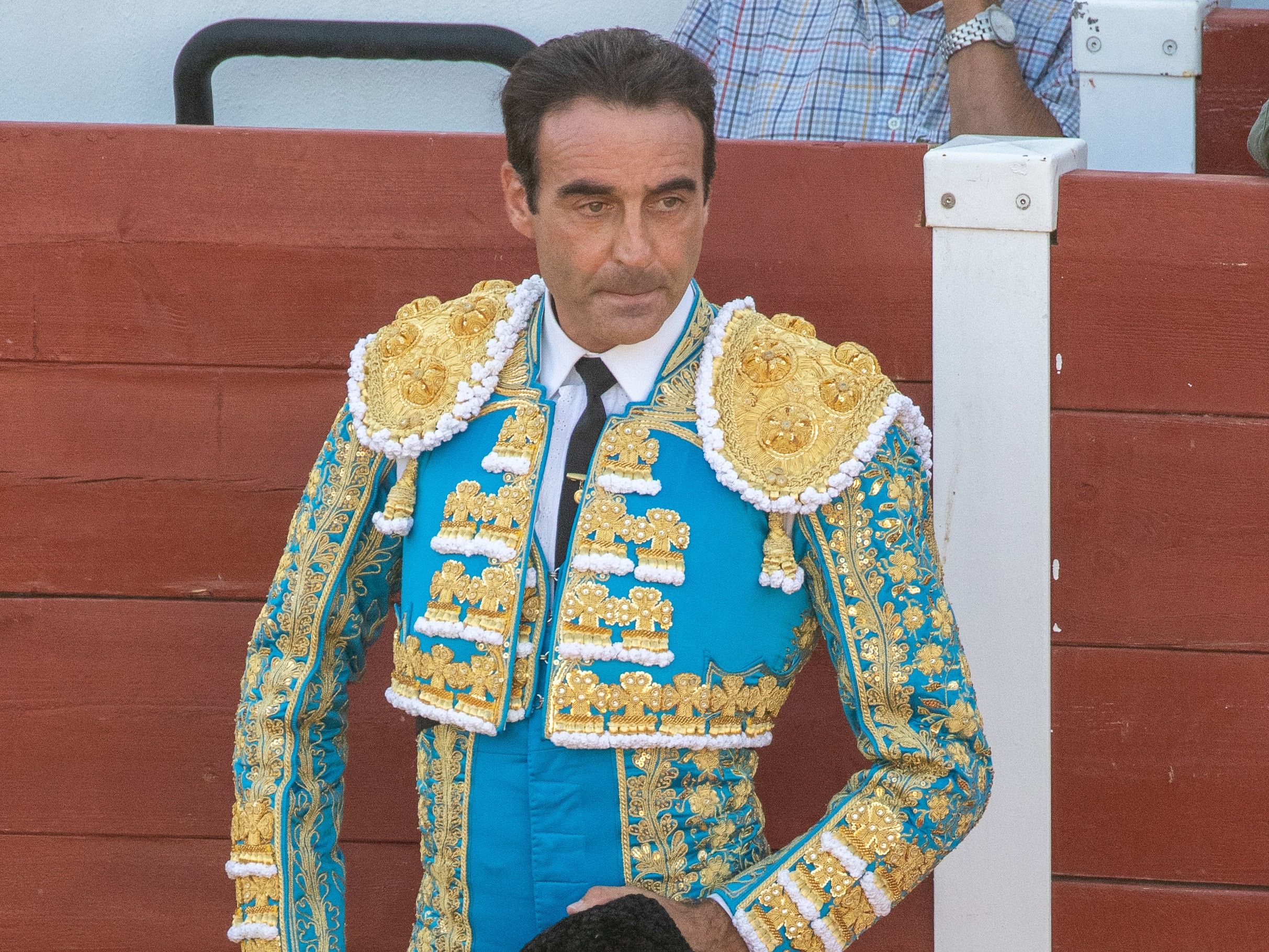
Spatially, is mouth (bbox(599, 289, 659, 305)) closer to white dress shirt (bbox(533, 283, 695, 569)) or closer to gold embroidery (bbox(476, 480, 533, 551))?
white dress shirt (bbox(533, 283, 695, 569))

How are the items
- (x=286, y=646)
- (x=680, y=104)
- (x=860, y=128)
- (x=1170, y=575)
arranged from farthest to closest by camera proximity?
(x=860, y=128) → (x=1170, y=575) → (x=286, y=646) → (x=680, y=104)

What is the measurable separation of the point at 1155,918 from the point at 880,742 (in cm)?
89

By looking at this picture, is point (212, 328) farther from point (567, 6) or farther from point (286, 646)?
point (567, 6)

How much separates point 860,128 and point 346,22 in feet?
3.22

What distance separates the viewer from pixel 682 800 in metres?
1.81

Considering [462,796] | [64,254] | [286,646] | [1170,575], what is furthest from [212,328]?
[1170,575]

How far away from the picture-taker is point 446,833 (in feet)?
6.13

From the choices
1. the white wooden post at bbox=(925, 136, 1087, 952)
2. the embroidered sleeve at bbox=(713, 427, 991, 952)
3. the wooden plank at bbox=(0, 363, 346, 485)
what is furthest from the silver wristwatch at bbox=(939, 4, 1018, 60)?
the embroidered sleeve at bbox=(713, 427, 991, 952)

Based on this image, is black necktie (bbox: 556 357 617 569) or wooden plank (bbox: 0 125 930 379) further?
wooden plank (bbox: 0 125 930 379)

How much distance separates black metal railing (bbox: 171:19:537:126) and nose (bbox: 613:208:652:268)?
5.02 feet

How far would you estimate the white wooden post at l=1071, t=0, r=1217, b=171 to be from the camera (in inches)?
106

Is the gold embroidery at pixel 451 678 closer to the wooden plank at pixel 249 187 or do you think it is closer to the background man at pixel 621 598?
the background man at pixel 621 598

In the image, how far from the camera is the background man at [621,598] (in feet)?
5.77

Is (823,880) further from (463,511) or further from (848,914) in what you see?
(463,511)
